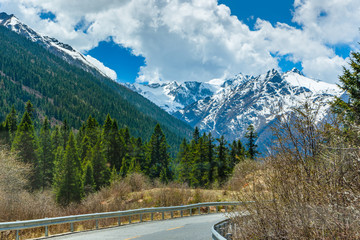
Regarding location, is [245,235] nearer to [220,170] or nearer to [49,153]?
[220,170]

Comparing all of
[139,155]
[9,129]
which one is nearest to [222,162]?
[139,155]

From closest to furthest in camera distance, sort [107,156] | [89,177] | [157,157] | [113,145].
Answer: [89,177]
[107,156]
[113,145]
[157,157]

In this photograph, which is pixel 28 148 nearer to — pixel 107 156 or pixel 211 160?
pixel 107 156

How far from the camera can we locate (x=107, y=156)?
211ft

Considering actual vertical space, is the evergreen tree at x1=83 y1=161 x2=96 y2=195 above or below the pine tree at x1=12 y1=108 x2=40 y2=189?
below

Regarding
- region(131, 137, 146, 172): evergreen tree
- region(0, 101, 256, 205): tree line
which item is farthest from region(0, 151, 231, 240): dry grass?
region(131, 137, 146, 172): evergreen tree

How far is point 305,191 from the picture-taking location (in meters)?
A: 6.95

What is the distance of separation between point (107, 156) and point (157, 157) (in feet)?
38.7

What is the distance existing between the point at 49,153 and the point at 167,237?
55.1 metres

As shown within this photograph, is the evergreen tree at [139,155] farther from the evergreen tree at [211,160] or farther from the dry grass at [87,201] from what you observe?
the dry grass at [87,201]

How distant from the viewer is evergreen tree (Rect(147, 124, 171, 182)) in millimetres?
69750

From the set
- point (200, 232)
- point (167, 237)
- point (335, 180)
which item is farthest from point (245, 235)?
point (200, 232)

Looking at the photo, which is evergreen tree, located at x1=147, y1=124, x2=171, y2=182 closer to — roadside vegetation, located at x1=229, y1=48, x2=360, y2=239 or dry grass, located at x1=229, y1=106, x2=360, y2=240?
roadside vegetation, located at x1=229, y1=48, x2=360, y2=239

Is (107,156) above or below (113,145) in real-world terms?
below
